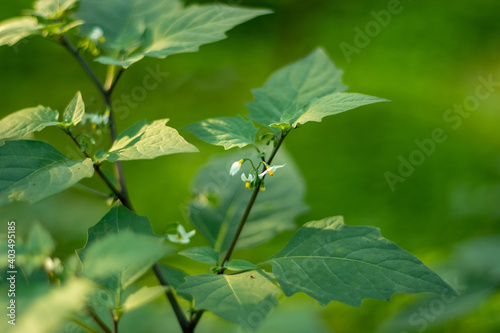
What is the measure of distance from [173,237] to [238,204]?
18cm

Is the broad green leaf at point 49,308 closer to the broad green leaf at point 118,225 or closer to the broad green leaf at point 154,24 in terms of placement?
the broad green leaf at point 118,225

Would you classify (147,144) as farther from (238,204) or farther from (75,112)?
(238,204)

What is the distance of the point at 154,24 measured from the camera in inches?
21.2

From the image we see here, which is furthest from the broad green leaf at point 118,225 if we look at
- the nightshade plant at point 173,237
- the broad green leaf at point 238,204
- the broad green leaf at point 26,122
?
the broad green leaf at point 238,204

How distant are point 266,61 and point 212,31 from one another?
1177mm

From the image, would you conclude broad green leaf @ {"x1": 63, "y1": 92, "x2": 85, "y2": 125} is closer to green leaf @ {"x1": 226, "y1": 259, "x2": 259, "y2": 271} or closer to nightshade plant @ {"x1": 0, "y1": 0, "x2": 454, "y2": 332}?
nightshade plant @ {"x1": 0, "y1": 0, "x2": 454, "y2": 332}

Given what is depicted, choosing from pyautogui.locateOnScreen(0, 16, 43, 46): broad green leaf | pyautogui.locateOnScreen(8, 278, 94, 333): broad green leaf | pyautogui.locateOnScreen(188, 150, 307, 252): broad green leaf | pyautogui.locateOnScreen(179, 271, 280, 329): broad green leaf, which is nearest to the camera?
pyautogui.locateOnScreen(8, 278, 94, 333): broad green leaf

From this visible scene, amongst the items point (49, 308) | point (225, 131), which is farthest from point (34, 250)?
point (225, 131)

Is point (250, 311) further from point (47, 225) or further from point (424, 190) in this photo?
point (424, 190)

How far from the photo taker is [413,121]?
1.42 metres

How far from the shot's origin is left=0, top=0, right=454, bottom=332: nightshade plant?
0.99ft

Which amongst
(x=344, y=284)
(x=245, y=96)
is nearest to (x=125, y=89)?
(x=245, y=96)

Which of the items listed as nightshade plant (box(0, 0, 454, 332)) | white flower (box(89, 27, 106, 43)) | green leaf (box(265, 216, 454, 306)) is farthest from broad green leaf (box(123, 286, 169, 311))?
white flower (box(89, 27, 106, 43))

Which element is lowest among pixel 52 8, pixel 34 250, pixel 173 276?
pixel 173 276
